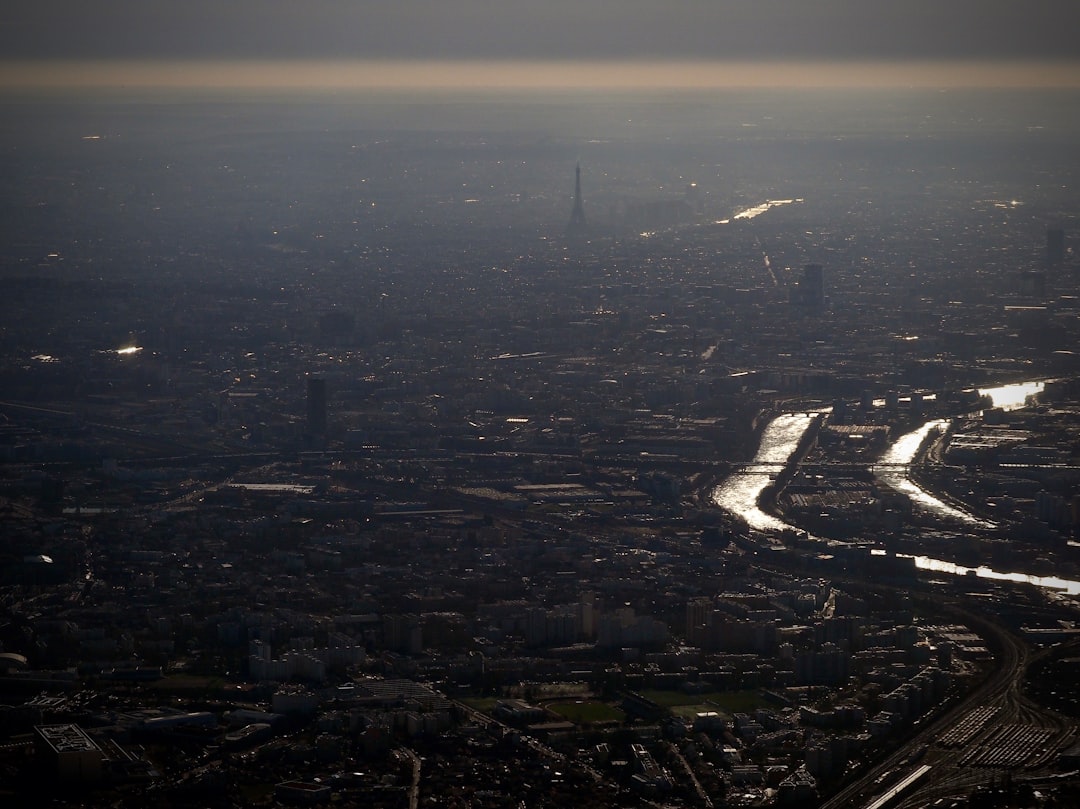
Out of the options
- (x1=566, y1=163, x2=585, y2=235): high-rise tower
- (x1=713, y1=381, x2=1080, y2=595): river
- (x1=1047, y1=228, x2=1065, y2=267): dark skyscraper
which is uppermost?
(x1=713, y1=381, x2=1080, y2=595): river

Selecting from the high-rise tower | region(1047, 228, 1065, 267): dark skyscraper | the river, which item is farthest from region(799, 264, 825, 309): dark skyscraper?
the high-rise tower

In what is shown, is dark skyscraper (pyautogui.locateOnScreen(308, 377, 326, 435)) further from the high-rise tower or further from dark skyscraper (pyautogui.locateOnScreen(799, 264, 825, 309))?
the high-rise tower

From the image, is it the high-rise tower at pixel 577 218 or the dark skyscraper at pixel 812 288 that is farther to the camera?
the high-rise tower at pixel 577 218

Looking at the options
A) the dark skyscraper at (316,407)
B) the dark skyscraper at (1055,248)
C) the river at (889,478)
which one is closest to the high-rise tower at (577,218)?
the dark skyscraper at (1055,248)

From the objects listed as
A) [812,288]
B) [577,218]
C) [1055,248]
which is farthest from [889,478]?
[577,218]

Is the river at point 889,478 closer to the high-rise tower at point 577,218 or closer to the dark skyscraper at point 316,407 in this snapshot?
the dark skyscraper at point 316,407

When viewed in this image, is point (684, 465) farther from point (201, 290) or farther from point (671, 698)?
point (201, 290)
